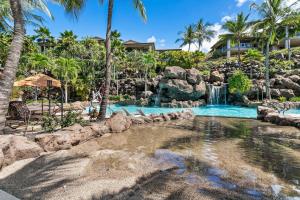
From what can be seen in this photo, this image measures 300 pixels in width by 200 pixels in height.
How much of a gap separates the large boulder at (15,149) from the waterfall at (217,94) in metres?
26.6

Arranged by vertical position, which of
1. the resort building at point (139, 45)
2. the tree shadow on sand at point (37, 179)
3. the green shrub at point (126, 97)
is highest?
the resort building at point (139, 45)

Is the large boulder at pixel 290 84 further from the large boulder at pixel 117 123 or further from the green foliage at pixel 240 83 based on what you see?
the large boulder at pixel 117 123

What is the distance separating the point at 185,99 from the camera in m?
28.8

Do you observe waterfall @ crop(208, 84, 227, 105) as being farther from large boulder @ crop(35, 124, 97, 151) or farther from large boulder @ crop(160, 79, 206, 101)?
large boulder @ crop(35, 124, 97, 151)

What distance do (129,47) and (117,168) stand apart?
48.4 metres

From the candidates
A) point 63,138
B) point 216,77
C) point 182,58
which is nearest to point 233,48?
point 182,58

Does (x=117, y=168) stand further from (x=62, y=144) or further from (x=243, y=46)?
(x=243, y=46)

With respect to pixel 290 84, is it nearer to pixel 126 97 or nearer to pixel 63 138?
pixel 126 97

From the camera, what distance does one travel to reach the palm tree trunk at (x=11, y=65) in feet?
21.0

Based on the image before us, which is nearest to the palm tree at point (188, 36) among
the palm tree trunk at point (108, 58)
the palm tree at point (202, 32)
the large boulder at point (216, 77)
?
the palm tree at point (202, 32)

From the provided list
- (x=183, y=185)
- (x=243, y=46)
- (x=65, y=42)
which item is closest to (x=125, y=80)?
(x=65, y=42)

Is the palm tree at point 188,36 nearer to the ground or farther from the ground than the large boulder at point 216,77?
farther from the ground

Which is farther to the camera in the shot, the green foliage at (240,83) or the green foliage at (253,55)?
the green foliage at (253,55)

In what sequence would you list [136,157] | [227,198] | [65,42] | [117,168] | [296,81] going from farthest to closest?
[65,42]
[296,81]
[136,157]
[117,168]
[227,198]
